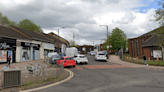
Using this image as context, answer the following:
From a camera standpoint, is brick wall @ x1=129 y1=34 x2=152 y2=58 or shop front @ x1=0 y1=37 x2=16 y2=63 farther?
brick wall @ x1=129 y1=34 x2=152 y2=58

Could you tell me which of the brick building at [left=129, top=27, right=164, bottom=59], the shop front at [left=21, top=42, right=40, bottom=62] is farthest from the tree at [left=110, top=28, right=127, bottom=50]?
the shop front at [left=21, top=42, right=40, bottom=62]

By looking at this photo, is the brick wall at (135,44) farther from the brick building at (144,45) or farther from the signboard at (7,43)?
the signboard at (7,43)

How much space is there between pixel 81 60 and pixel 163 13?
13430 mm

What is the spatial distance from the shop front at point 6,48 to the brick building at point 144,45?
27851 millimetres

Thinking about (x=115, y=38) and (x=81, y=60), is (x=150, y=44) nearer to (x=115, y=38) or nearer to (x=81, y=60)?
(x=81, y=60)

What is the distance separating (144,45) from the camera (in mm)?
30625

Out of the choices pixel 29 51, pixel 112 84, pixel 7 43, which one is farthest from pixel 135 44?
pixel 112 84

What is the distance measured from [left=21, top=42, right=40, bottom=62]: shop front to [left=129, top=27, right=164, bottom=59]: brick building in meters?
25.3

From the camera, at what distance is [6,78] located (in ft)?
21.5

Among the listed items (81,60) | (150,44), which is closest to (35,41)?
(81,60)

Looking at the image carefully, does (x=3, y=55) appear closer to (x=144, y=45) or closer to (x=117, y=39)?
(x=144, y=45)

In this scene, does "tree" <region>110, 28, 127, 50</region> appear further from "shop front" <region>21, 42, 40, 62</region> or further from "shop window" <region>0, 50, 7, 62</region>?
"shop window" <region>0, 50, 7, 62</region>

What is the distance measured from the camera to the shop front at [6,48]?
791 inches

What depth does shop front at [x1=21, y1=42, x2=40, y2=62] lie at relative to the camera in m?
25.0
